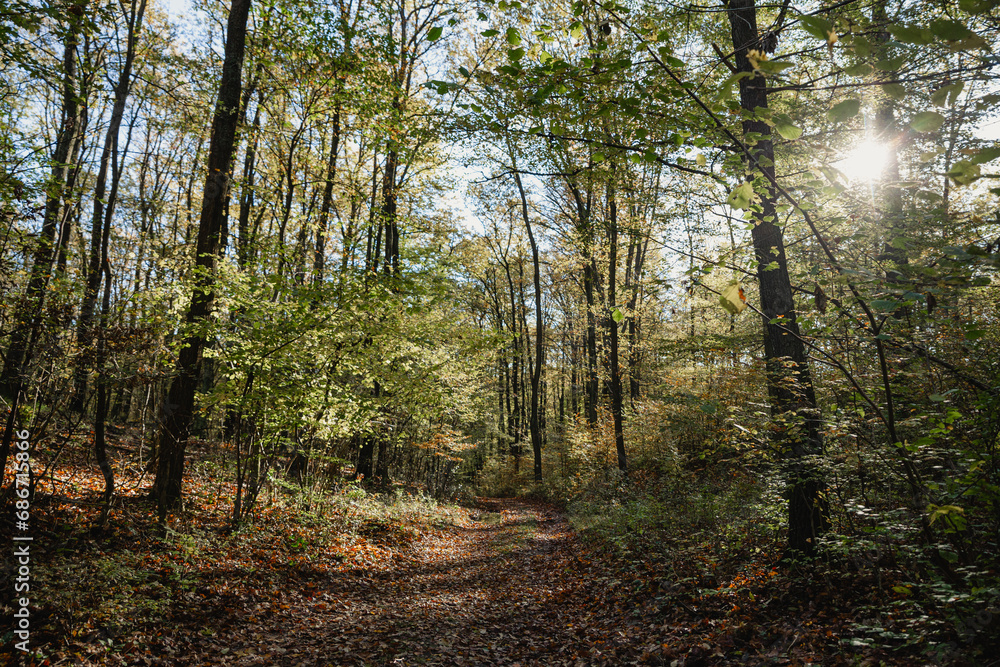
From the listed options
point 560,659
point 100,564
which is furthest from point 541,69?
point 100,564

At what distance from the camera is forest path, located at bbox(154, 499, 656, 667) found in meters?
4.52

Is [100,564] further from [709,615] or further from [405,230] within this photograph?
[405,230]

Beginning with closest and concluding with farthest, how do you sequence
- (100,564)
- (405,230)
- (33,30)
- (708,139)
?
(708,139) < (33,30) < (100,564) < (405,230)

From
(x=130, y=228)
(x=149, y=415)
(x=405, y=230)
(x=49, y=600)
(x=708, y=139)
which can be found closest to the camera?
(x=708, y=139)

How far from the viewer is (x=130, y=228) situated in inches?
806

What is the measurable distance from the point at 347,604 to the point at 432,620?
128 cm

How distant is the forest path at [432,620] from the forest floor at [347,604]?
0.03m

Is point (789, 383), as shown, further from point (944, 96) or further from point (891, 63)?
point (891, 63)

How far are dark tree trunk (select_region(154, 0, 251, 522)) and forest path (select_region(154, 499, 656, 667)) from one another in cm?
243

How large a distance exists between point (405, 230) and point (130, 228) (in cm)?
1568

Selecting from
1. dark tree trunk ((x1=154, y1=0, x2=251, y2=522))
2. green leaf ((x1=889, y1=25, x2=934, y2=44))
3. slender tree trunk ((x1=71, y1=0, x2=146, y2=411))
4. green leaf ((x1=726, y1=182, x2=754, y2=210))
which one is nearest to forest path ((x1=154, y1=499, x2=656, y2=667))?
dark tree trunk ((x1=154, y1=0, x2=251, y2=522))

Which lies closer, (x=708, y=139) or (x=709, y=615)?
(x=708, y=139)

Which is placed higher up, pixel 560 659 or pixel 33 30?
pixel 33 30

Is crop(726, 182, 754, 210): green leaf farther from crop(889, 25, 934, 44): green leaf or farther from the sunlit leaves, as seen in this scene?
crop(889, 25, 934, 44): green leaf
